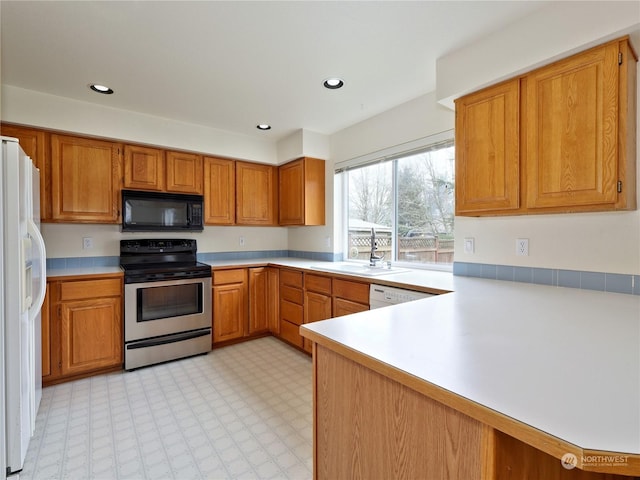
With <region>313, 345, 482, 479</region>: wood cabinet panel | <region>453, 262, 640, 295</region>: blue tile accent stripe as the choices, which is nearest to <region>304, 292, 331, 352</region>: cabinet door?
<region>453, 262, 640, 295</region>: blue tile accent stripe

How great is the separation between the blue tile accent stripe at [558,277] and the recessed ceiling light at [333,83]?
1703 mm

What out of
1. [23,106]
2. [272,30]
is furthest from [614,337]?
[23,106]

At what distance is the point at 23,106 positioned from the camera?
8.38 ft

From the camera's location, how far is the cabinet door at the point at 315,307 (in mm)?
2830

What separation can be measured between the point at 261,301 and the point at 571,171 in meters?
3.00

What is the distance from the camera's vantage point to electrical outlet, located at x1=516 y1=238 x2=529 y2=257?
2.00 metres

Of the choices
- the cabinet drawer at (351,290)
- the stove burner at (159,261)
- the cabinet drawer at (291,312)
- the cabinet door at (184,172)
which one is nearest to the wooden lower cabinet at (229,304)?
the stove burner at (159,261)

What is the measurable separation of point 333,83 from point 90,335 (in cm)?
292

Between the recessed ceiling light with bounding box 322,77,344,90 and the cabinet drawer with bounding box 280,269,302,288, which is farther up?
the recessed ceiling light with bounding box 322,77,344,90

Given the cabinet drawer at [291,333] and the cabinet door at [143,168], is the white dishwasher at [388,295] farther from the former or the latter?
the cabinet door at [143,168]

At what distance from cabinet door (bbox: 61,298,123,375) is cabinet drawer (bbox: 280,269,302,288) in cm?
155

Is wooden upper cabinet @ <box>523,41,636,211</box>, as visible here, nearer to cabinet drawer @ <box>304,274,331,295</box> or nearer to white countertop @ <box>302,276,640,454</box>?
white countertop @ <box>302,276,640,454</box>

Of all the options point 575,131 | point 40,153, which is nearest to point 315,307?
point 575,131

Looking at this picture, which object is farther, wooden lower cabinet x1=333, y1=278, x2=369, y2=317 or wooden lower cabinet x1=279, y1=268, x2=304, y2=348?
wooden lower cabinet x1=279, y1=268, x2=304, y2=348
